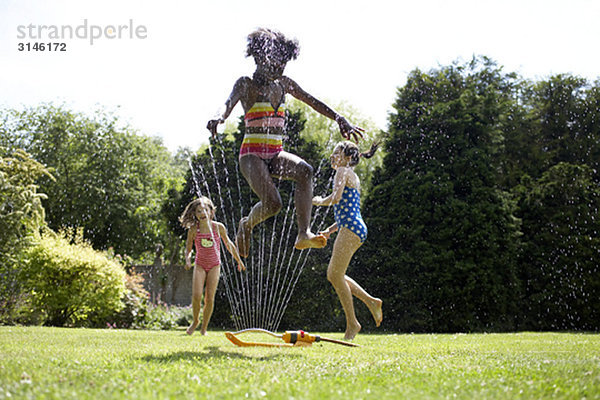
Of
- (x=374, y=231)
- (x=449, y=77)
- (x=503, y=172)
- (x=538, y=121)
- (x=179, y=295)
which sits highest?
(x=449, y=77)

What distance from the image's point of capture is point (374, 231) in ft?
38.2

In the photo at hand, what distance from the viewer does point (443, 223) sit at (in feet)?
36.5

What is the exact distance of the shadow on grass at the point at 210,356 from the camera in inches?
131

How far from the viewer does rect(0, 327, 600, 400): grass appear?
7.44 feet

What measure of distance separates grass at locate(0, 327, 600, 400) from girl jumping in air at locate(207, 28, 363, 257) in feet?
3.70

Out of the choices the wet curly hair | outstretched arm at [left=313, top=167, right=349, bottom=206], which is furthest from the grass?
the wet curly hair

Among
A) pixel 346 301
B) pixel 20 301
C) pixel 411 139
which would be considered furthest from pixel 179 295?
pixel 346 301

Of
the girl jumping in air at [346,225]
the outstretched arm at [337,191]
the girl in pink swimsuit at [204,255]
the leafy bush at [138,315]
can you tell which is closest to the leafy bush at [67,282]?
the leafy bush at [138,315]

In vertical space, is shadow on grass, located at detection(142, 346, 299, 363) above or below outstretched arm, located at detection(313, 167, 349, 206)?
below

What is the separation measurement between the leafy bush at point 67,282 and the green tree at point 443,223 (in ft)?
17.9

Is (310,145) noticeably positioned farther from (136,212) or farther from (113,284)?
(136,212)

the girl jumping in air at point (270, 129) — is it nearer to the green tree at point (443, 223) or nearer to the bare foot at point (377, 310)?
the bare foot at point (377, 310)

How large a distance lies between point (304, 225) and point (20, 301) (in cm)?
808

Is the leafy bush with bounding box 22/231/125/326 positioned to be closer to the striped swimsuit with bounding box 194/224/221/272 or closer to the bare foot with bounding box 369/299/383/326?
the striped swimsuit with bounding box 194/224/221/272
